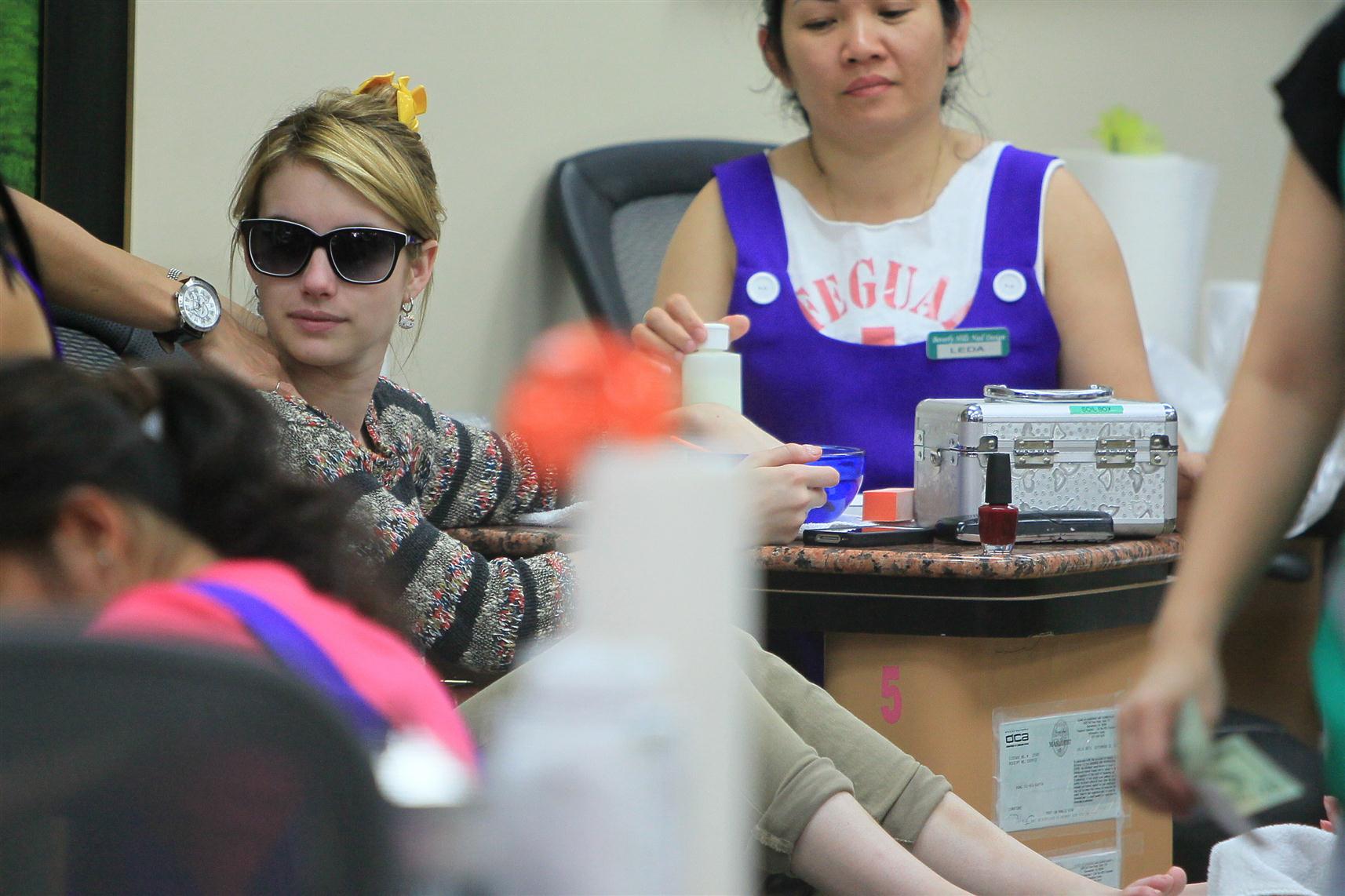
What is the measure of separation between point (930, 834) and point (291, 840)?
111 centimetres

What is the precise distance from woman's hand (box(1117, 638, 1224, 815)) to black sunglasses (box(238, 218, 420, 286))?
1029 mm

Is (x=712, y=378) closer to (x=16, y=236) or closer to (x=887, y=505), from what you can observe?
(x=887, y=505)

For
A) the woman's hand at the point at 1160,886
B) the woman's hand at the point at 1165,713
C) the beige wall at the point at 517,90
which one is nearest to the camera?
the woman's hand at the point at 1165,713

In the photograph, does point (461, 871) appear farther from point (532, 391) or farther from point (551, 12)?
point (551, 12)

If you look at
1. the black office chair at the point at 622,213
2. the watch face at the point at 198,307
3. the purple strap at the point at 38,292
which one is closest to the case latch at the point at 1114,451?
the watch face at the point at 198,307

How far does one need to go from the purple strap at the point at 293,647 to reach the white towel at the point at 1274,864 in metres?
0.77

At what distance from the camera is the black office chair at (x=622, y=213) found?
3.07 m

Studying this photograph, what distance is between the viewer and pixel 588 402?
1.35m

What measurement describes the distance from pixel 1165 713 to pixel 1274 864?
50 cm

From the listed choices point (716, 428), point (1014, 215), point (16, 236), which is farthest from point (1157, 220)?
point (16, 236)

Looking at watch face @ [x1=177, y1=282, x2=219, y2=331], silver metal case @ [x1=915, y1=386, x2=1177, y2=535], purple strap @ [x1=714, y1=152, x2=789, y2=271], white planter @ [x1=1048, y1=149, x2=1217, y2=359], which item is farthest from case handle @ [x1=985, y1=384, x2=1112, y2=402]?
white planter @ [x1=1048, y1=149, x2=1217, y2=359]

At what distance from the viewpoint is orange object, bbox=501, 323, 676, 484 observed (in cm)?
134

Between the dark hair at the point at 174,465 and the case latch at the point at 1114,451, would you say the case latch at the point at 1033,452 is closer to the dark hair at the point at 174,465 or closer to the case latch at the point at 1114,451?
the case latch at the point at 1114,451

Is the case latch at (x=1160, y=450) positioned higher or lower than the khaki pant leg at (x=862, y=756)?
higher
